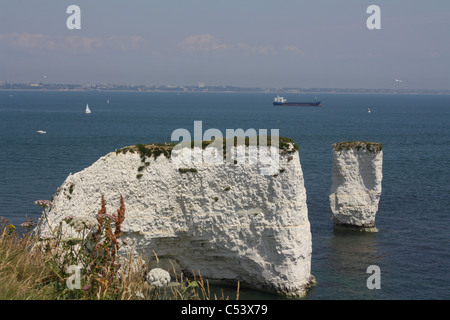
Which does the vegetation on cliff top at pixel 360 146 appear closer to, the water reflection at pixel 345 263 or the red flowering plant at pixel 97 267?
the water reflection at pixel 345 263

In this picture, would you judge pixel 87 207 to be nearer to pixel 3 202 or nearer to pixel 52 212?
pixel 52 212

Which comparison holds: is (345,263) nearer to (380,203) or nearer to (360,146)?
(360,146)

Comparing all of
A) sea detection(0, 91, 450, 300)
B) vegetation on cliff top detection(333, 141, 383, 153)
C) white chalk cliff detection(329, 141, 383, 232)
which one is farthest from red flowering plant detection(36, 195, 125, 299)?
vegetation on cliff top detection(333, 141, 383, 153)

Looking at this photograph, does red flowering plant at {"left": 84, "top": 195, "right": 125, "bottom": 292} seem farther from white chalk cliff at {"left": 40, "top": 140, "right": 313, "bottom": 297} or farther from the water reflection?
the water reflection

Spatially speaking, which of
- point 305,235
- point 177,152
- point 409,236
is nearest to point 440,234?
point 409,236

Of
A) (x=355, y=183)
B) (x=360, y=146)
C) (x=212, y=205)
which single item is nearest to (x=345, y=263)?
(x=355, y=183)

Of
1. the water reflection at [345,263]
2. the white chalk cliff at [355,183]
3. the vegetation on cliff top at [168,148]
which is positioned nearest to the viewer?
the vegetation on cliff top at [168,148]

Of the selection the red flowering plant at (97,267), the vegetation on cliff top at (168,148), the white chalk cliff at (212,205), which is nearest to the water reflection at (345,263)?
the white chalk cliff at (212,205)
